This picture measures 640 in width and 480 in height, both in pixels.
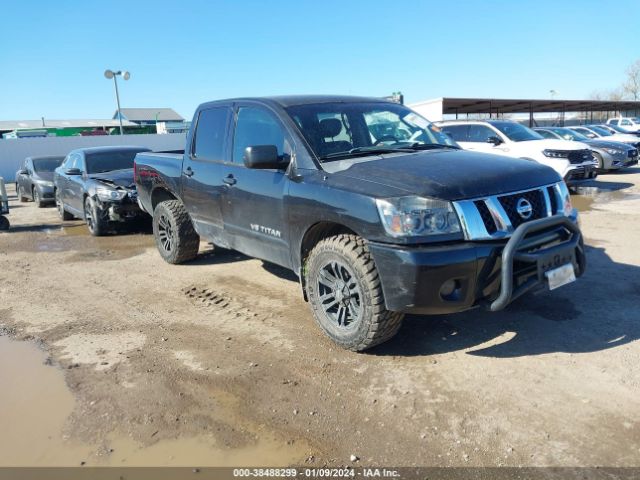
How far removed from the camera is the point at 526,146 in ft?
38.3

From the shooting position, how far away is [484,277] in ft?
10.9

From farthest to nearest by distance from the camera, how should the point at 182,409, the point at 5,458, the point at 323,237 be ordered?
1. the point at 323,237
2. the point at 182,409
3. the point at 5,458

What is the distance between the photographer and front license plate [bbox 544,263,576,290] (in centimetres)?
347

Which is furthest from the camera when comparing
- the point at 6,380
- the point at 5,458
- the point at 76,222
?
the point at 76,222

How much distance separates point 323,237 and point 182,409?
1652 millimetres

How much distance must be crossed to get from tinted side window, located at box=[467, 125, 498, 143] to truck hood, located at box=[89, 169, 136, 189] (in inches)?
308

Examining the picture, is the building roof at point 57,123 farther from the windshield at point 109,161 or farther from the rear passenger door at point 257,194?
the rear passenger door at point 257,194

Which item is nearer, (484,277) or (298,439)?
(298,439)

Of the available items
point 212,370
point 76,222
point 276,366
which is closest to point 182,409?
point 212,370

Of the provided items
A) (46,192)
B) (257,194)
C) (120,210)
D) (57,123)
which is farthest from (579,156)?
(57,123)

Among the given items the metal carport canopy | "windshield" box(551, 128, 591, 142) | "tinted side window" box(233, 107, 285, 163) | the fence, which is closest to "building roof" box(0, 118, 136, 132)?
the fence

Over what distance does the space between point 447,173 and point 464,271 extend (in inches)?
28.6

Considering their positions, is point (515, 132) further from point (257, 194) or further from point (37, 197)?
point (37, 197)

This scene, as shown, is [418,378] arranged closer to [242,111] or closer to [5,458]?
[5,458]
